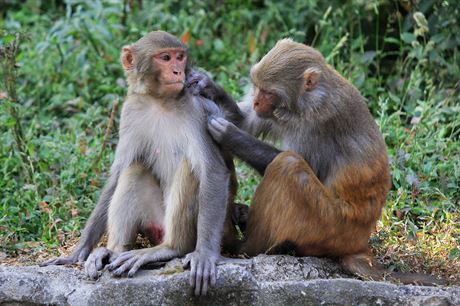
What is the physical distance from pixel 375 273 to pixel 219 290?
3.97ft

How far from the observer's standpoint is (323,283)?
5438 mm

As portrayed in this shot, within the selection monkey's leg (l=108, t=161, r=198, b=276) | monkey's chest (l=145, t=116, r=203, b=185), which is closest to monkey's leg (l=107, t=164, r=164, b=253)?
monkey's chest (l=145, t=116, r=203, b=185)

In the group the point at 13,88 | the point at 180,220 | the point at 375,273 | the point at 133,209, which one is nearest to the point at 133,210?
the point at 133,209

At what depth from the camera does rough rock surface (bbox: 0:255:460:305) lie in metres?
5.38

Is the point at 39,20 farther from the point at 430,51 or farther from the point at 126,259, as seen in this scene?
the point at 126,259

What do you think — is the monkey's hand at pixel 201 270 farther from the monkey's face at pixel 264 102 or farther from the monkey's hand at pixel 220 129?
the monkey's face at pixel 264 102

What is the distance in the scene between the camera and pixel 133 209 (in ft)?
20.4

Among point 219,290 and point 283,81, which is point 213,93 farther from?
point 219,290

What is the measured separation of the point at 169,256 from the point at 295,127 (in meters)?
1.29

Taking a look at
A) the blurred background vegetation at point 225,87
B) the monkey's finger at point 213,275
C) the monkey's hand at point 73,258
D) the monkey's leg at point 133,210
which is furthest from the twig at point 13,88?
the monkey's finger at point 213,275

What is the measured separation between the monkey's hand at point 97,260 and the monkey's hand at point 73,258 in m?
0.23

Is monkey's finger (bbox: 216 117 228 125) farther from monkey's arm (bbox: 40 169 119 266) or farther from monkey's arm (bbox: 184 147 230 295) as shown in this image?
monkey's arm (bbox: 40 169 119 266)

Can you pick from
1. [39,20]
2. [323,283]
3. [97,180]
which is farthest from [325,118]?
[39,20]

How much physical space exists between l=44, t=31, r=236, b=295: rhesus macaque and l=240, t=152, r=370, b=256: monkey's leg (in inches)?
10.9
